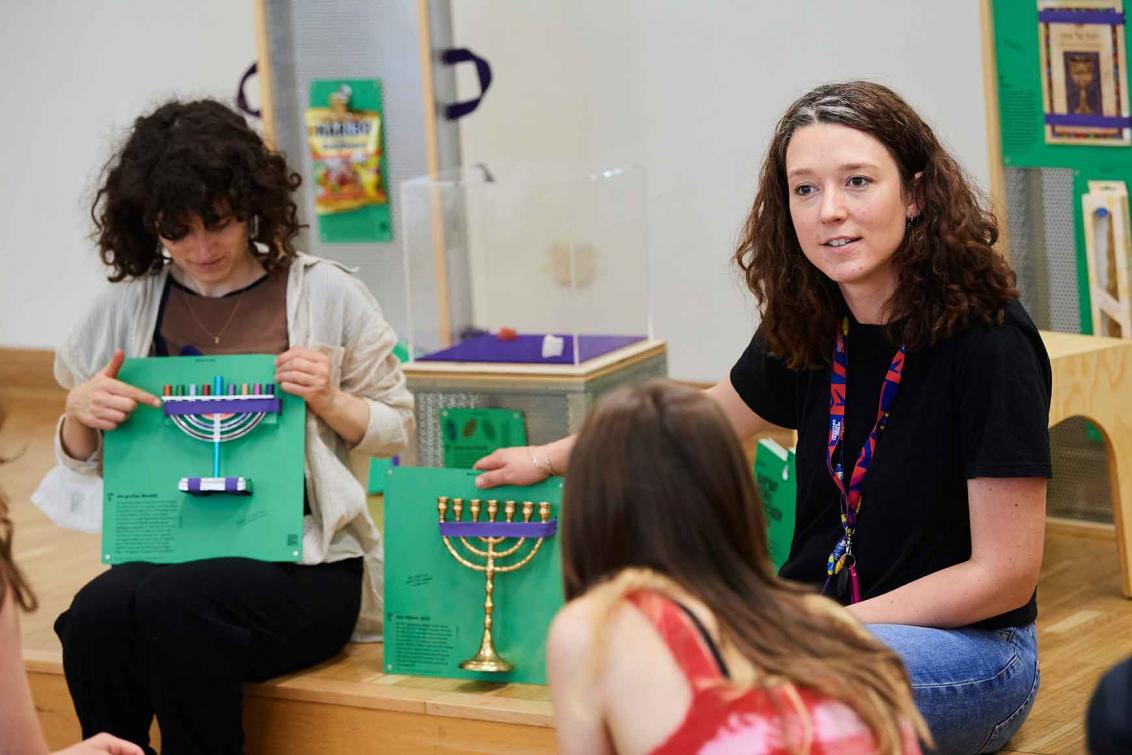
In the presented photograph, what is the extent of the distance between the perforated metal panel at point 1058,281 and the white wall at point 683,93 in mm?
1166

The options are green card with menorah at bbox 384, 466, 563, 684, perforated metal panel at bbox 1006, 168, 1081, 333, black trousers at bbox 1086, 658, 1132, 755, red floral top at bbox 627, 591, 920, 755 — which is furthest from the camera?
perforated metal panel at bbox 1006, 168, 1081, 333

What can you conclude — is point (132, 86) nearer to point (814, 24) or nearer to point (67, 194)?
point (67, 194)

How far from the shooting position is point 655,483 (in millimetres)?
1407

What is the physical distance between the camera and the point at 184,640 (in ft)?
8.63

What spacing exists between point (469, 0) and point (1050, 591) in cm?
315

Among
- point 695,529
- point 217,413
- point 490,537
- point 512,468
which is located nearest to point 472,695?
point 490,537

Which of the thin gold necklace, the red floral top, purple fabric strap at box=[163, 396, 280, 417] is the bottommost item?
the red floral top

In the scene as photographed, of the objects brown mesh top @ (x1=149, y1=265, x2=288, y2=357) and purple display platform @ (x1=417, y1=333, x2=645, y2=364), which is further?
purple display platform @ (x1=417, y1=333, x2=645, y2=364)

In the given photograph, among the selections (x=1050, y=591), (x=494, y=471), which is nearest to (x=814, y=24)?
(x=1050, y=591)

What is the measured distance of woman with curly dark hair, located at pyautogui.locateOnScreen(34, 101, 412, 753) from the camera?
105 inches

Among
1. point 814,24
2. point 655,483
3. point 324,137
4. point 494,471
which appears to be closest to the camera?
point 655,483

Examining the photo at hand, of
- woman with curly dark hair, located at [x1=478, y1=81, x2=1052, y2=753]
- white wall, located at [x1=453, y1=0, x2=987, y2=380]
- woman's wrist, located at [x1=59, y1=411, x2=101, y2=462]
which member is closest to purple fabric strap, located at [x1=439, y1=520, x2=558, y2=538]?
woman with curly dark hair, located at [x1=478, y1=81, x2=1052, y2=753]

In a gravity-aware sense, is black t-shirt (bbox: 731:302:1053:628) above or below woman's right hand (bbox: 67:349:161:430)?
below

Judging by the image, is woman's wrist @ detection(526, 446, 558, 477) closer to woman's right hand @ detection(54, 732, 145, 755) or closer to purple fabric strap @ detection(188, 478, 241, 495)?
purple fabric strap @ detection(188, 478, 241, 495)
